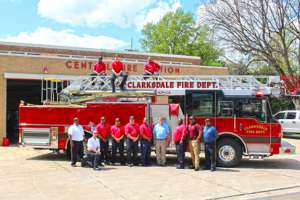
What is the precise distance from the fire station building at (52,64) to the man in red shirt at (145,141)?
144 inches

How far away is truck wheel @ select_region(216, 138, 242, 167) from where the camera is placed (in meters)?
9.16

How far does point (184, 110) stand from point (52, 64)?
976 centimetres

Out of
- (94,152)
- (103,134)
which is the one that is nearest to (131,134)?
(103,134)

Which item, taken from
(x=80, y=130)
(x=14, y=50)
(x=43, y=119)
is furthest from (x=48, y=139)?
(x=14, y=50)

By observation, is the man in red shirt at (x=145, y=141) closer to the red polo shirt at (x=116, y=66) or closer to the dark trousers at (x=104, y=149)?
the dark trousers at (x=104, y=149)

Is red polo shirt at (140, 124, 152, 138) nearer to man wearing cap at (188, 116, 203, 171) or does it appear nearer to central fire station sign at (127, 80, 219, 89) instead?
man wearing cap at (188, 116, 203, 171)

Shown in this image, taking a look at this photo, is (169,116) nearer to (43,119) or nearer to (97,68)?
(97,68)

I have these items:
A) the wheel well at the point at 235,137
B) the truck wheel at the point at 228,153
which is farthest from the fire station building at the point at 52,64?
the truck wheel at the point at 228,153

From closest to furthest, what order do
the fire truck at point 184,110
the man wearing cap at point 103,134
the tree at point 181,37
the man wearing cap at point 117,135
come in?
the fire truck at point 184,110 < the man wearing cap at point 117,135 < the man wearing cap at point 103,134 < the tree at point 181,37

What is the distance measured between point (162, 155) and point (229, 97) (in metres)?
3.04

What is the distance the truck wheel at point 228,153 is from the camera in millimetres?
9156

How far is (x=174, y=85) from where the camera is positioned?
994 centimetres

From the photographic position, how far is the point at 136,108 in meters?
9.82

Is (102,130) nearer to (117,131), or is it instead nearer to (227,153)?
(117,131)
